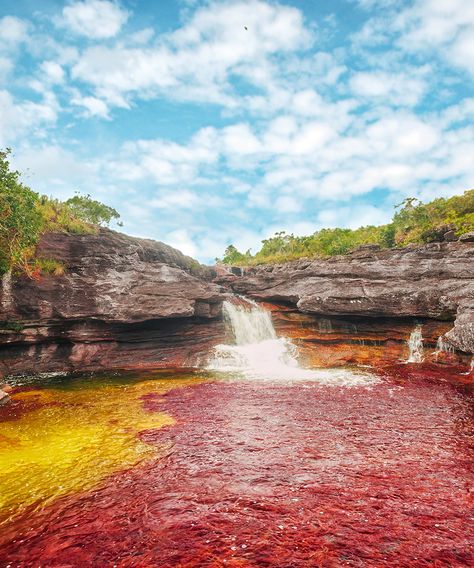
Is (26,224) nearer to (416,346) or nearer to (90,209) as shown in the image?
(90,209)

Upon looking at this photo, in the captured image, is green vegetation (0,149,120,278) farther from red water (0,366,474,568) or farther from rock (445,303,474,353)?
rock (445,303,474,353)

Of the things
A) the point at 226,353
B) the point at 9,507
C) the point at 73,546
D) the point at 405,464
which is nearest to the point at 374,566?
the point at 405,464

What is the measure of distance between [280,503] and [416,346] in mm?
21877

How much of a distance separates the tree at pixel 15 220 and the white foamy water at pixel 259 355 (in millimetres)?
14645

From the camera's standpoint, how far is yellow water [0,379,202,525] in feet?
26.9

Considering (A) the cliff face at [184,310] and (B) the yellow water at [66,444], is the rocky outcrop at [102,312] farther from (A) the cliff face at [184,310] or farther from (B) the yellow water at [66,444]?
(B) the yellow water at [66,444]

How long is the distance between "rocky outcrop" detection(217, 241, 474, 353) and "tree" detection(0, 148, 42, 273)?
19.1 metres

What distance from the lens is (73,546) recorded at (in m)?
6.03

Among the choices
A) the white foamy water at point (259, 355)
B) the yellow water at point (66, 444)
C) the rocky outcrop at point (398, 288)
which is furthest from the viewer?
the rocky outcrop at point (398, 288)

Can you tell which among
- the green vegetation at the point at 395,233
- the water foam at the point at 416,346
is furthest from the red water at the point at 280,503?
the green vegetation at the point at 395,233

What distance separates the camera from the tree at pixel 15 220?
1877 centimetres

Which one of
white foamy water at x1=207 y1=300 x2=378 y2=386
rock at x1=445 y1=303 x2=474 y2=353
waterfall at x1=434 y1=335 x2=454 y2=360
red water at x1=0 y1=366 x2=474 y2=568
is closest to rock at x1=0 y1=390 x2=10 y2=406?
red water at x1=0 y1=366 x2=474 y2=568

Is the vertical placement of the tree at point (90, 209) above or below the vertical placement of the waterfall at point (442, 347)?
above

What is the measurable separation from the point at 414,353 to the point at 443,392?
330 inches
